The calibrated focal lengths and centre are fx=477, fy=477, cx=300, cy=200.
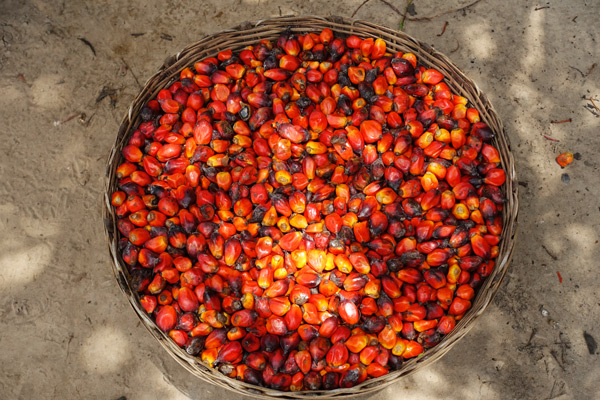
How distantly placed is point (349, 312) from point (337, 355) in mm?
188

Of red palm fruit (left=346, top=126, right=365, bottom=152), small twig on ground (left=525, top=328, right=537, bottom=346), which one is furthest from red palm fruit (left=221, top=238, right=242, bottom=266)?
small twig on ground (left=525, top=328, right=537, bottom=346)

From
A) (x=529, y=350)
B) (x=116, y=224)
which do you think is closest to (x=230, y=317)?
(x=116, y=224)

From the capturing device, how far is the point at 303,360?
2057 mm

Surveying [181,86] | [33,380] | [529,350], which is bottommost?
[33,380]

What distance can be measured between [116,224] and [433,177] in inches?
60.7

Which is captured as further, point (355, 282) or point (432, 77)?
point (432, 77)

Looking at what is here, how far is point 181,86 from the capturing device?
8.14 feet

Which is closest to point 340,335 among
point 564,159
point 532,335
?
point 532,335

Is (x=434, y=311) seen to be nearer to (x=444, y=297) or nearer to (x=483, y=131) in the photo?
(x=444, y=297)

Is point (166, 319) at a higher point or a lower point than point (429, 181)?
lower

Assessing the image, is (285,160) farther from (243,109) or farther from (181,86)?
(181,86)

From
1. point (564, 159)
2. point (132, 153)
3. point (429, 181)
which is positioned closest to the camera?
point (429, 181)

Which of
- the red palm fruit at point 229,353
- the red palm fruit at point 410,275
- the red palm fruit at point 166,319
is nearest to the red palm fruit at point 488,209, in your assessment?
the red palm fruit at point 410,275

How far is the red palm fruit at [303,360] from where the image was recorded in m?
2.06
